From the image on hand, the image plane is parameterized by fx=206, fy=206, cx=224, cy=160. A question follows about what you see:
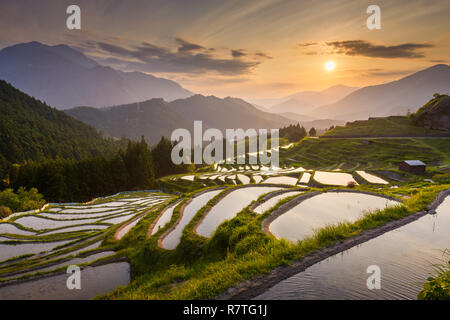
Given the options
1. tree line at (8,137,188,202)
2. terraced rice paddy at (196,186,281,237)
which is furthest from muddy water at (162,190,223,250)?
tree line at (8,137,188,202)

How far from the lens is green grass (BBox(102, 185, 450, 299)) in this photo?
8438mm

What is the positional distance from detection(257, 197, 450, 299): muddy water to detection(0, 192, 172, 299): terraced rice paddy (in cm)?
1133

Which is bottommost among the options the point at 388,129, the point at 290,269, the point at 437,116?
the point at 290,269

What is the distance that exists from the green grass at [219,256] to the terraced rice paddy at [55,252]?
80.2 inches

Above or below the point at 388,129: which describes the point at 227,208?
below

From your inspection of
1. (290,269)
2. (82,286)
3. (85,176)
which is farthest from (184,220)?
(85,176)

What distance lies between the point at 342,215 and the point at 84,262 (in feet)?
66.5

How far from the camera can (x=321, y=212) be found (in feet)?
53.9

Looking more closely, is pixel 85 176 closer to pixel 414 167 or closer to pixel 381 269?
pixel 381 269

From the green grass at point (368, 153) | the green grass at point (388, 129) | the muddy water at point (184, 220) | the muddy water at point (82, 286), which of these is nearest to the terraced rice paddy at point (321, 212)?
the muddy water at point (184, 220)

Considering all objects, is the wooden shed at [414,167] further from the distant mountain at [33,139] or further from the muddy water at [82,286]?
the distant mountain at [33,139]

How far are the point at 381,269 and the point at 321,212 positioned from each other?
8.14 m

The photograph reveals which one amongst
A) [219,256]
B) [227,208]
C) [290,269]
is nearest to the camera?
[290,269]

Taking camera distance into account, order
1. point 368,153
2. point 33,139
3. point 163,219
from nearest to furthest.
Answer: point 163,219 < point 368,153 < point 33,139
